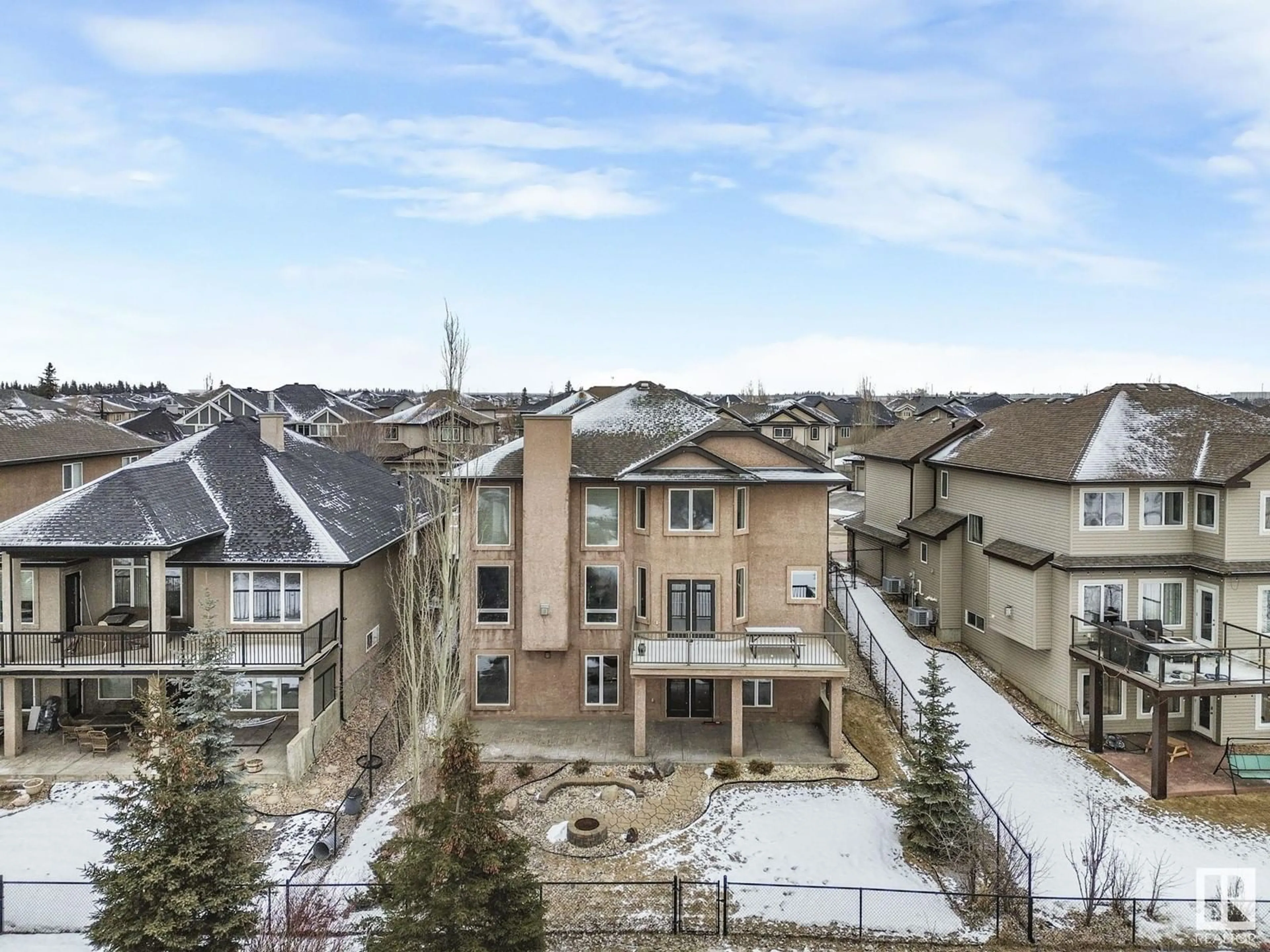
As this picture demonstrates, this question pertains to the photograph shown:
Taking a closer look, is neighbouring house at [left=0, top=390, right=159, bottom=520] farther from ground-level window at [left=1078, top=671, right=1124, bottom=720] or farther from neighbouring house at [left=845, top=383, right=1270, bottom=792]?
ground-level window at [left=1078, top=671, right=1124, bottom=720]

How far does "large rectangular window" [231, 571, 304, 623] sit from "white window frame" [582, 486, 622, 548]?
305 inches

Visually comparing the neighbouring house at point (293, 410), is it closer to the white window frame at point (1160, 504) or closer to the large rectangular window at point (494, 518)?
the large rectangular window at point (494, 518)

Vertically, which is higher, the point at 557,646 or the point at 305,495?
the point at 305,495

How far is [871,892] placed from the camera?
42.9 ft

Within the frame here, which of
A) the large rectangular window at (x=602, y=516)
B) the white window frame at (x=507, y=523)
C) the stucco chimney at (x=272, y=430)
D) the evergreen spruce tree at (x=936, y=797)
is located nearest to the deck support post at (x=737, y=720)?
the evergreen spruce tree at (x=936, y=797)

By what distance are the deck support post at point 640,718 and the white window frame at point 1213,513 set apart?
16.0 meters

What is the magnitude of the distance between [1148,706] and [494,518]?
19.2m

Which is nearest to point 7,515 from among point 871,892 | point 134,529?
point 134,529

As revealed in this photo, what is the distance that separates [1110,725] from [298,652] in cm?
2217

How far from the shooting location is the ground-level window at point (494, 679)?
20.5 m

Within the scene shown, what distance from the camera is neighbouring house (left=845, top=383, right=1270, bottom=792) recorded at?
733 inches

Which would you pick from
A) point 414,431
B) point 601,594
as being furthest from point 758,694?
point 414,431

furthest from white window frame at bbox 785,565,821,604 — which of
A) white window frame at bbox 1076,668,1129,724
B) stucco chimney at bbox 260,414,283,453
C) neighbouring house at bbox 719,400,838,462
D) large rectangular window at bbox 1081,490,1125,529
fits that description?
neighbouring house at bbox 719,400,838,462

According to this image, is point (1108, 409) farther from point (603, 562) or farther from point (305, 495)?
point (305, 495)
